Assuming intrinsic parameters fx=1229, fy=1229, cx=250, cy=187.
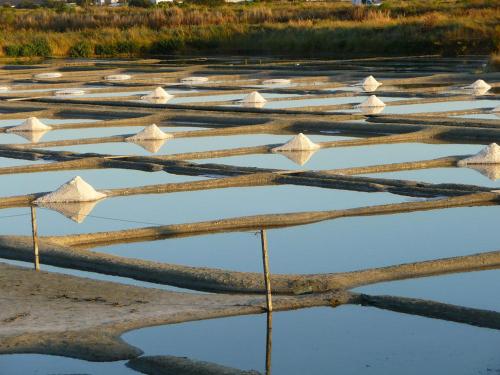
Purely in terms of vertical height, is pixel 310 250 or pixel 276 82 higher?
pixel 310 250

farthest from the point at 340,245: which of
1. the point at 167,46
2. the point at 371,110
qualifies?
the point at 167,46

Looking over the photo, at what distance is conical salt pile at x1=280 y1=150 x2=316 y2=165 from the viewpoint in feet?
22.4

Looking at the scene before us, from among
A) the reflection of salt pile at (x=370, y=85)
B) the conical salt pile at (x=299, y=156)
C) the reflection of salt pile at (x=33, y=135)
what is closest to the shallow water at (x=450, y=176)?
the conical salt pile at (x=299, y=156)

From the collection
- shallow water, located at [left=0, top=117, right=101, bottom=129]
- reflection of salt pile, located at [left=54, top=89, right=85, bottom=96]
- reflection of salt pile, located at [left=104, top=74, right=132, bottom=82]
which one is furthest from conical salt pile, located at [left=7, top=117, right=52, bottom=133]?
reflection of salt pile, located at [left=104, top=74, right=132, bottom=82]

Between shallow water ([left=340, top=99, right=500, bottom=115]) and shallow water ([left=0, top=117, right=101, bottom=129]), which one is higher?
shallow water ([left=0, top=117, right=101, bottom=129])

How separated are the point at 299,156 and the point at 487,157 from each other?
1.13 meters

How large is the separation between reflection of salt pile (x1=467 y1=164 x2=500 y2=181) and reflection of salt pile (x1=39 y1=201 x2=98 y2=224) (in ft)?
6.34

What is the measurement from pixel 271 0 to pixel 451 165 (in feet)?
116

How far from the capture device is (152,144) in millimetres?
7867

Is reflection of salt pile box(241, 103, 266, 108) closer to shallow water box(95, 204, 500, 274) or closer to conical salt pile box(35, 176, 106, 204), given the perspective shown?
conical salt pile box(35, 176, 106, 204)

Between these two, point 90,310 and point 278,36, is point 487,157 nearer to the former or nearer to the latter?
point 90,310

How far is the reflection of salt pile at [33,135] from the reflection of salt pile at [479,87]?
13.5 ft

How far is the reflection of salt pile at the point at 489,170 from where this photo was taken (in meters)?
6.01

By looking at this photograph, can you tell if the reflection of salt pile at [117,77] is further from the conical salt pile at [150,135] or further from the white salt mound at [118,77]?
the conical salt pile at [150,135]
